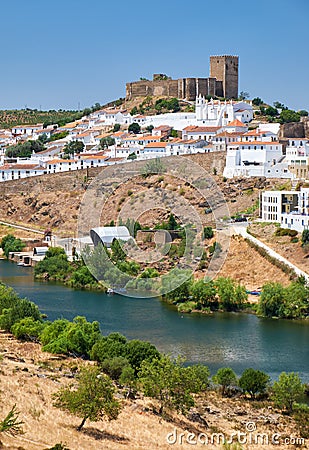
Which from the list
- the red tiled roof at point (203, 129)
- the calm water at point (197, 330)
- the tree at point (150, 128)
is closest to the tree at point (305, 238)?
the calm water at point (197, 330)

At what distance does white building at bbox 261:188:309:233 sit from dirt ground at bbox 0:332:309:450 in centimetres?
1186

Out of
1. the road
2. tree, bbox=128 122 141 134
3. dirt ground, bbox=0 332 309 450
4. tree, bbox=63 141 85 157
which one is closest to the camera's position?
dirt ground, bbox=0 332 309 450

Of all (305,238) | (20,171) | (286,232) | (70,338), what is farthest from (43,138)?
(70,338)

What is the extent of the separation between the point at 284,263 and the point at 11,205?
1610cm

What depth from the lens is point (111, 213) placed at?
104ft

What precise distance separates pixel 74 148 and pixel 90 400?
29652mm

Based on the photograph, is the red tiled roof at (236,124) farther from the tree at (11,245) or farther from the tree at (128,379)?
the tree at (128,379)

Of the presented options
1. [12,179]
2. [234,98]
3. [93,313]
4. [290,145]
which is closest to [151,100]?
[234,98]

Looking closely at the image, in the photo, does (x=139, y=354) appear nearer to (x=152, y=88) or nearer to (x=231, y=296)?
(x=231, y=296)

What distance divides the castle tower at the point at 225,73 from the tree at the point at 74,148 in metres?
8.17

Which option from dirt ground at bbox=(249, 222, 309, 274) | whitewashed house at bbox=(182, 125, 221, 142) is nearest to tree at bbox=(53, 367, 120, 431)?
dirt ground at bbox=(249, 222, 309, 274)

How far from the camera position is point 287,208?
A: 87.1 feet

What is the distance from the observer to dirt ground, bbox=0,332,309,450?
11070 millimetres

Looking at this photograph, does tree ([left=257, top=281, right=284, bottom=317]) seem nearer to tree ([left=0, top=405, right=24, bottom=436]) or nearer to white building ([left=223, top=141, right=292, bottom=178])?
tree ([left=0, top=405, right=24, bottom=436])
